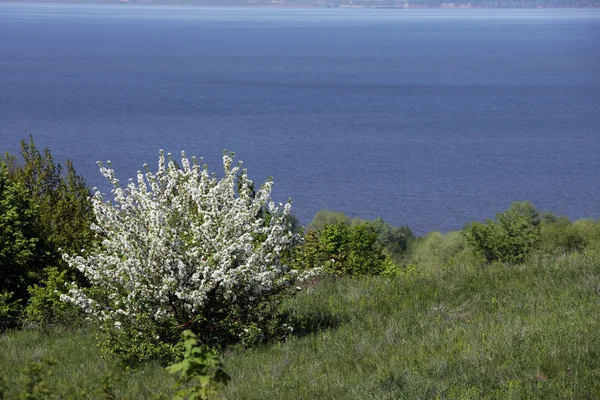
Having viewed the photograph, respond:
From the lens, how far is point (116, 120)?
329 feet

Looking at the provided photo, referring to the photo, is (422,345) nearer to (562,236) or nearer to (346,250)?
(346,250)

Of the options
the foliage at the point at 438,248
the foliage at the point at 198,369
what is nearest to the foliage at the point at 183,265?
the foliage at the point at 198,369

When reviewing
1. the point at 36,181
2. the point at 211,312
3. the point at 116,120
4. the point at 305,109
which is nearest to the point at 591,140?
the point at 305,109

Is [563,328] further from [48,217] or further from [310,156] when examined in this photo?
[310,156]

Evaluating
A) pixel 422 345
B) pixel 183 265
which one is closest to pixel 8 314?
pixel 183 265

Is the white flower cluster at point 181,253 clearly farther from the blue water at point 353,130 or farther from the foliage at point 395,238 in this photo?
the blue water at point 353,130

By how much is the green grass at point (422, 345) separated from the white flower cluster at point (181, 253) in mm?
790

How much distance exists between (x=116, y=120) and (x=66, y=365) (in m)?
92.3

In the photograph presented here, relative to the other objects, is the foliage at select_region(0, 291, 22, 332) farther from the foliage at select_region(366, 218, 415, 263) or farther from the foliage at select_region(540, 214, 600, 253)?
the foliage at select_region(366, 218, 415, 263)

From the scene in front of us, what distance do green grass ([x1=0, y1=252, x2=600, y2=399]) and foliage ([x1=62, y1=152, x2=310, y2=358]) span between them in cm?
55

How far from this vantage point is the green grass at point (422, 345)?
7.20 meters

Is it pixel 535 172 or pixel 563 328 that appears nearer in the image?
pixel 563 328

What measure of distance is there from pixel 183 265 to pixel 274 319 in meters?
1.74

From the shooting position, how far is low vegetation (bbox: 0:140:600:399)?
752 centimetres
